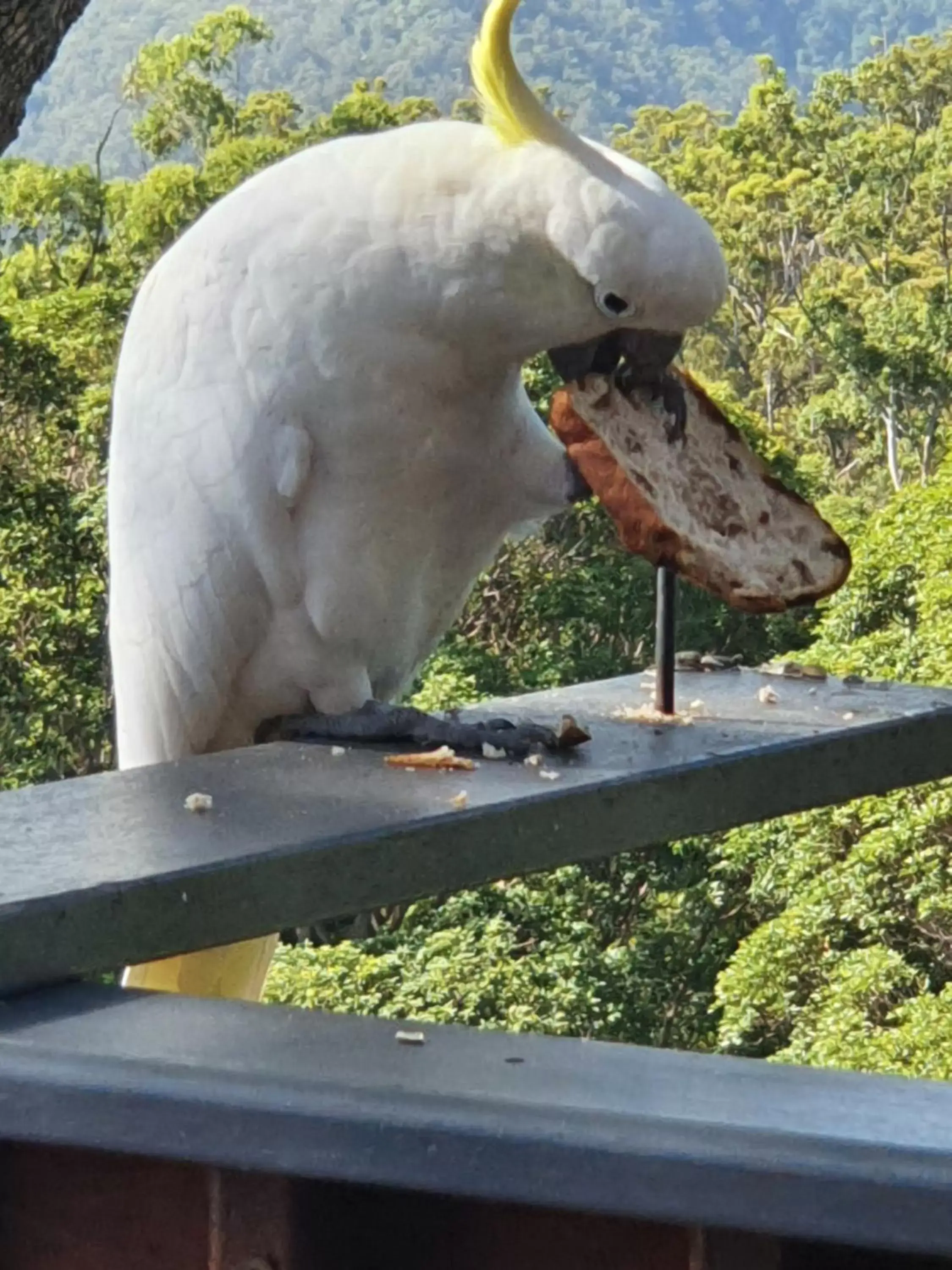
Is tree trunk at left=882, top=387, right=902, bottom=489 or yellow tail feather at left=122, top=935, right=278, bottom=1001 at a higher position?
yellow tail feather at left=122, top=935, right=278, bottom=1001

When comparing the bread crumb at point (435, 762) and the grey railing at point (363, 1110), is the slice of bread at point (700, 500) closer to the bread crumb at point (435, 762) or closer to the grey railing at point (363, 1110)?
the bread crumb at point (435, 762)

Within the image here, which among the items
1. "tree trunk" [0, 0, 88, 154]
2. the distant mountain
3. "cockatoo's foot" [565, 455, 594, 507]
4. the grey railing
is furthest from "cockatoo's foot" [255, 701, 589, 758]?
the distant mountain

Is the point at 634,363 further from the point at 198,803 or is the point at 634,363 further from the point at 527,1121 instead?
the point at 527,1121

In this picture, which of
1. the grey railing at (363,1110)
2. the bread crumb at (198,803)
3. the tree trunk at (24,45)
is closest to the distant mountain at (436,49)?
the tree trunk at (24,45)

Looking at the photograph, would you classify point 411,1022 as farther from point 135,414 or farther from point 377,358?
point 135,414

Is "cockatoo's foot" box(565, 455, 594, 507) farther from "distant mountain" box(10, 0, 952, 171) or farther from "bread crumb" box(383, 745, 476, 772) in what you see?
"distant mountain" box(10, 0, 952, 171)

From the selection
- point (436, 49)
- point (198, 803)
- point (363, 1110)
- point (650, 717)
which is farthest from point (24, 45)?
point (436, 49)

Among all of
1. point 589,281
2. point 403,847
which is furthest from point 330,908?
point 589,281
